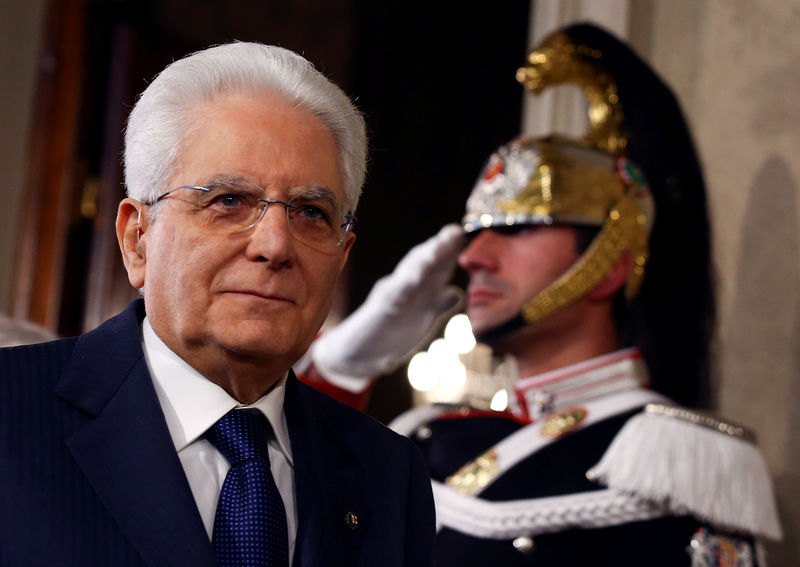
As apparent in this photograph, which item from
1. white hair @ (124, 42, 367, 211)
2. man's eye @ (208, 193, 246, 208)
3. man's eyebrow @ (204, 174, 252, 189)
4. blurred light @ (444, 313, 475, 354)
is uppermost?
white hair @ (124, 42, 367, 211)

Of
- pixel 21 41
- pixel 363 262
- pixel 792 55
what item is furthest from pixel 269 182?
pixel 363 262

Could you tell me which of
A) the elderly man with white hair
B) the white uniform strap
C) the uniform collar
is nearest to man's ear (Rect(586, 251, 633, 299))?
the uniform collar

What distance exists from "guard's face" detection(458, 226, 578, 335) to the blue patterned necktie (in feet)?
3.20

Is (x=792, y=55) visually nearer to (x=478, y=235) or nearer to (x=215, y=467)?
(x=478, y=235)

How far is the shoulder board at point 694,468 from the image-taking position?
1709 millimetres

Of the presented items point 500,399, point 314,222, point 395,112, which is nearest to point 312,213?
point 314,222

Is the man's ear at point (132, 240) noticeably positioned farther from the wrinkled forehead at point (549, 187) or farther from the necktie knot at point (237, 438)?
the wrinkled forehead at point (549, 187)

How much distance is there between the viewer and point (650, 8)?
9.16 ft

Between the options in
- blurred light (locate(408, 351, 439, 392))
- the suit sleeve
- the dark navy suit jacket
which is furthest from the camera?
blurred light (locate(408, 351, 439, 392))

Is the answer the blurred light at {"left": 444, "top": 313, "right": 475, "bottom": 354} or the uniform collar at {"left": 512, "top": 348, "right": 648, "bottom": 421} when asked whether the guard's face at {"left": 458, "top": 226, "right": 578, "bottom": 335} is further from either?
the blurred light at {"left": 444, "top": 313, "right": 475, "bottom": 354}

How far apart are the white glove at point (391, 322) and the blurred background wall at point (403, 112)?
626mm

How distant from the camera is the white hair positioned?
41.5 inches

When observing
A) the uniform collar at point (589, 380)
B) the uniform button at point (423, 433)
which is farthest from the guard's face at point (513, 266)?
the uniform button at point (423, 433)

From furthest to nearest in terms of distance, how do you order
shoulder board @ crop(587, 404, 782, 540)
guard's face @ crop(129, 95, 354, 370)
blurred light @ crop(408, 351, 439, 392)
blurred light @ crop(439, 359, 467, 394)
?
blurred light @ crop(408, 351, 439, 392) < blurred light @ crop(439, 359, 467, 394) < shoulder board @ crop(587, 404, 782, 540) < guard's face @ crop(129, 95, 354, 370)
